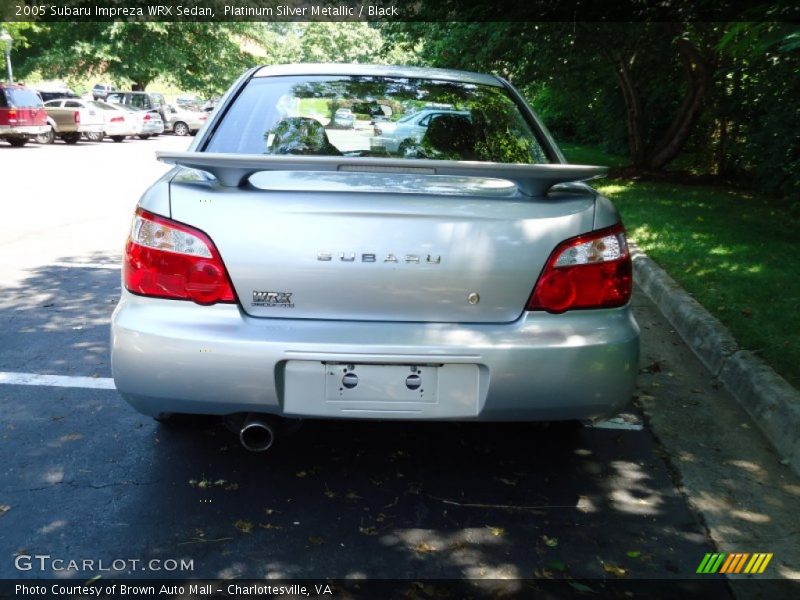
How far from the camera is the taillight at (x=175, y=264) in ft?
8.66

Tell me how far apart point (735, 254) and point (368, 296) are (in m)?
5.81

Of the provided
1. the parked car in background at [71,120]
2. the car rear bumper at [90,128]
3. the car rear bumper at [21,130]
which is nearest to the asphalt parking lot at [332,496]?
the car rear bumper at [21,130]

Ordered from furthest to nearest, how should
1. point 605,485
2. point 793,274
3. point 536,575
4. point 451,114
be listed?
point 793,274 < point 451,114 < point 605,485 < point 536,575

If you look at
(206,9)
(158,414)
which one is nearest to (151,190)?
(158,414)

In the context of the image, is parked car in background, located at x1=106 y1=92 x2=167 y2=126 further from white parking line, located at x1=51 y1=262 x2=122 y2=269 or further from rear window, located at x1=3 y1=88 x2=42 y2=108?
white parking line, located at x1=51 y1=262 x2=122 y2=269

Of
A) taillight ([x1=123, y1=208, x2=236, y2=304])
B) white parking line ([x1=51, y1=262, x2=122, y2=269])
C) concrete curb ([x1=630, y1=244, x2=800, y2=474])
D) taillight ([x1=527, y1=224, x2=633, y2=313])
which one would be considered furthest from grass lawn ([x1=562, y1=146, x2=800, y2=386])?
white parking line ([x1=51, y1=262, x2=122, y2=269])

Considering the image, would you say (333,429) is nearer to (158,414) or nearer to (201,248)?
(158,414)

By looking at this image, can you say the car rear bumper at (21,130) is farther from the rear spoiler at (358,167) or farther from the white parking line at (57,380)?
the rear spoiler at (358,167)

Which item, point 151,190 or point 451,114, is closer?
point 151,190

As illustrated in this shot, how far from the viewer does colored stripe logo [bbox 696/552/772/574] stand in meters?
2.62

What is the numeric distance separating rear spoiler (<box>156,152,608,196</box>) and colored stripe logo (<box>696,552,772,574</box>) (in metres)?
1.45

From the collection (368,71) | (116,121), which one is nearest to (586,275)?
(368,71)

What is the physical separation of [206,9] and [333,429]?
37061mm

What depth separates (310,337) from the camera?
2.61 meters
